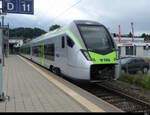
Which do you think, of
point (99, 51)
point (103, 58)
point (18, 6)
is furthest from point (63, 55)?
point (18, 6)

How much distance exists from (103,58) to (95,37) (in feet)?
3.99

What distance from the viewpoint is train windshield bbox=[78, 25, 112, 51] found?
8531mm

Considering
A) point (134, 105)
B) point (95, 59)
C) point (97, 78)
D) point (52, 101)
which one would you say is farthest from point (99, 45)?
point (52, 101)

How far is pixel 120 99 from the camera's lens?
24.6 feet

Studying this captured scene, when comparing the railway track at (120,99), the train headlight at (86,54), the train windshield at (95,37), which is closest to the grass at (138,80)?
the railway track at (120,99)

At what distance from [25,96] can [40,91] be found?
869 millimetres

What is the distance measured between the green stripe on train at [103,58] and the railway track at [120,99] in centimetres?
139

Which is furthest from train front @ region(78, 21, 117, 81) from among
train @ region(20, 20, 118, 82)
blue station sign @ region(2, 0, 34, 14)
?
blue station sign @ region(2, 0, 34, 14)

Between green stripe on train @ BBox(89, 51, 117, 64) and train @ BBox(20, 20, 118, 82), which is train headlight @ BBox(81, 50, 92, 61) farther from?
green stripe on train @ BBox(89, 51, 117, 64)

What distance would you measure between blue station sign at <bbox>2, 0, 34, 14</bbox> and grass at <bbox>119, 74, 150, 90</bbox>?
251 inches

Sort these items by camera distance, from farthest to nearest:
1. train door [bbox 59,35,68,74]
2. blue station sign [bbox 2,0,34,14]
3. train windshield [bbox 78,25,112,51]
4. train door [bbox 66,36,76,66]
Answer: train door [bbox 59,35,68,74] → train windshield [bbox 78,25,112,51] → train door [bbox 66,36,76,66] → blue station sign [bbox 2,0,34,14]

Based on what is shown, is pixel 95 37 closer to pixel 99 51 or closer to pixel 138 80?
pixel 99 51

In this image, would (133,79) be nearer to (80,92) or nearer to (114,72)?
(114,72)

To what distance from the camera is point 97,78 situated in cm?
826
